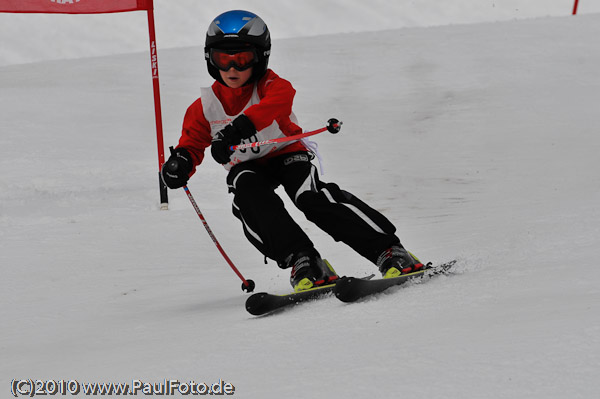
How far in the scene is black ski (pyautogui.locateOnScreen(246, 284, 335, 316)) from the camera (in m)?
2.93

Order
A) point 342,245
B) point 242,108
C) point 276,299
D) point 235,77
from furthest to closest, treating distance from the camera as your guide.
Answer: point 342,245
point 242,108
point 235,77
point 276,299

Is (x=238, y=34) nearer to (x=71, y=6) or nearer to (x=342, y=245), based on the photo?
(x=342, y=245)

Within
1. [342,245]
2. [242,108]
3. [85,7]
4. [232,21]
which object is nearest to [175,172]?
[242,108]

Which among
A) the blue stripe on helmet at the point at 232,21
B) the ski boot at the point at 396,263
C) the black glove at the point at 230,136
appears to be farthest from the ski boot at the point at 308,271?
the blue stripe on helmet at the point at 232,21

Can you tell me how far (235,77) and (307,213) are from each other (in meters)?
0.71

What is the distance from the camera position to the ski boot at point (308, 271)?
3191 millimetres

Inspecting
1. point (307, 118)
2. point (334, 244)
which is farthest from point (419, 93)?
point (334, 244)

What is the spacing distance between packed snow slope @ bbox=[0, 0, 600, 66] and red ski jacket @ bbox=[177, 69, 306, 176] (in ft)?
41.0

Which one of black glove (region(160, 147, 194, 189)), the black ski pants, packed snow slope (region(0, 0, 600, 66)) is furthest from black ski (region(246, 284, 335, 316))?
packed snow slope (region(0, 0, 600, 66))

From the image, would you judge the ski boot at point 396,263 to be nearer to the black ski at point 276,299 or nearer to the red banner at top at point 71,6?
the black ski at point 276,299

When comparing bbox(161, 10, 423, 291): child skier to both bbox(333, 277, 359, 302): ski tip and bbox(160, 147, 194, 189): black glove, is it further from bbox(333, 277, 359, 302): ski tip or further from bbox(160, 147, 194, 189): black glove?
bbox(333, 277, 359, 302): ski tip

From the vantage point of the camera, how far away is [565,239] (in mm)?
3695

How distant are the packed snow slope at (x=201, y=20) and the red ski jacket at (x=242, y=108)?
12.5m

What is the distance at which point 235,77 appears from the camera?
11.6 feet
